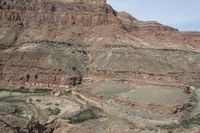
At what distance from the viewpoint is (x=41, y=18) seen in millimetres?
113625

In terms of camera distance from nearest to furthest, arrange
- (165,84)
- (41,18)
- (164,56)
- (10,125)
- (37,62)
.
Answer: (10,125) < (165,84) < (37,62) < (164,56) < (41,18)

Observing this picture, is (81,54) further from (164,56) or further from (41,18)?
(41,18)

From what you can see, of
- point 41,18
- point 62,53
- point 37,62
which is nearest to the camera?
point 37,62

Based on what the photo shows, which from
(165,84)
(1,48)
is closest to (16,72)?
(1,48)

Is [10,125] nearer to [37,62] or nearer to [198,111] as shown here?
[198,111]

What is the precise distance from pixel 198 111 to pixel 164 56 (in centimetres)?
3892

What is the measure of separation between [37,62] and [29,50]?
5.37 meters

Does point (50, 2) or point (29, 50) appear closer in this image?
point (29, 50)

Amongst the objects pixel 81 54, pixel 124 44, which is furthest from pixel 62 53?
pixel 124 44

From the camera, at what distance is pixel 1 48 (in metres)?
87.2

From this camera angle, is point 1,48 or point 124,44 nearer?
point 1,48

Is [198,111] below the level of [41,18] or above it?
below

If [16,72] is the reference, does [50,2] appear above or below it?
above

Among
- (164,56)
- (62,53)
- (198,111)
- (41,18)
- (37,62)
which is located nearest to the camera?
(198,111)
